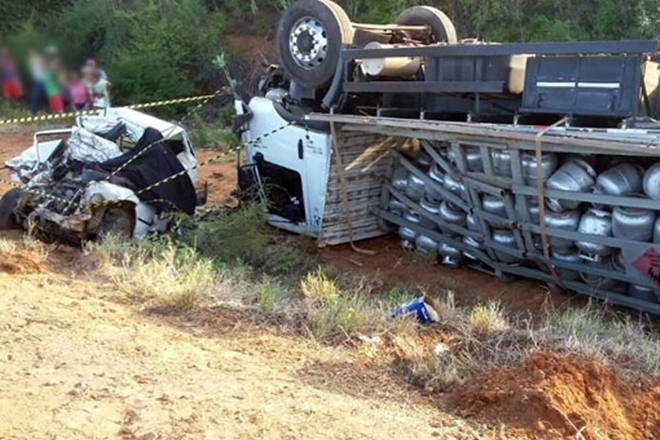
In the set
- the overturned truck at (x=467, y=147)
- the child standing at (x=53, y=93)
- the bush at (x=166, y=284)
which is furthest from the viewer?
the child standing at (x=53, y=93)

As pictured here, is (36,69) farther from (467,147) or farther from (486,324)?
(486,324)

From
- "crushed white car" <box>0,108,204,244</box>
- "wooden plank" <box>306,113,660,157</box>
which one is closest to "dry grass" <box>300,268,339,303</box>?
"wooden plank" <box>306,113,660,157</box>

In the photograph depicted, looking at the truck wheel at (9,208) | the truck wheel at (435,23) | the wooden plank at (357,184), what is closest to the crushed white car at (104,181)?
the truck wheel at (9,208)

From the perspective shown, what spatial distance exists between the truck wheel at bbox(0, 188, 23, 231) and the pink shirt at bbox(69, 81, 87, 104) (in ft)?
7.43

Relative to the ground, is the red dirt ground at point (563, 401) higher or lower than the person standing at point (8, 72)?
lower

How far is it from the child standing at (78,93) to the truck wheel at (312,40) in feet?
9.63

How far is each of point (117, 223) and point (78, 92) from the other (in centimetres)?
387

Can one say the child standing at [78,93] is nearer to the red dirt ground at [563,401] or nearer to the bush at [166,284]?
the bush at [166,284]

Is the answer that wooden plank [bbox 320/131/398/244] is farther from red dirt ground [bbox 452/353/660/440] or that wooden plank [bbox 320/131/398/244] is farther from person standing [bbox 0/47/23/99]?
red dirt ground [bbox 452/353/660/440]

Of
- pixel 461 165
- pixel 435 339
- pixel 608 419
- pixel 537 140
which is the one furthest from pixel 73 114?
pixel 608 419

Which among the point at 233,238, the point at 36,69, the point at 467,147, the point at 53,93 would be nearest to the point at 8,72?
the point at 36,69

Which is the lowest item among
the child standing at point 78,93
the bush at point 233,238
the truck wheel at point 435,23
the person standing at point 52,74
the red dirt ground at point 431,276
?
the red dirt ground at point 431,276

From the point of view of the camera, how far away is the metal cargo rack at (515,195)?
6.79m

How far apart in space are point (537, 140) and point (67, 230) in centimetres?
493
